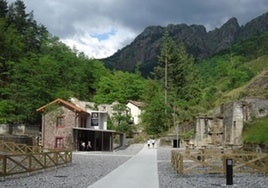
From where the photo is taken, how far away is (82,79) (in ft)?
283

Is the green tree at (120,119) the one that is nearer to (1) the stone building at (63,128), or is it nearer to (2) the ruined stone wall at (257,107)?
(1) the stone building at (63,128)

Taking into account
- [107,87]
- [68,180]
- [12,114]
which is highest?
[107,87]

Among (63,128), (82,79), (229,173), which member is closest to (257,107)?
(63,128)

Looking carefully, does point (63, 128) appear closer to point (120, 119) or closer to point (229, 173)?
point (120, 119)

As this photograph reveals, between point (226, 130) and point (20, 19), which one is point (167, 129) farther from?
point (20, 19)

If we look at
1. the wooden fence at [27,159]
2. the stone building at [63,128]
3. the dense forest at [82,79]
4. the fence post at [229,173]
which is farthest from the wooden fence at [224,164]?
the dense forest at [82,79]

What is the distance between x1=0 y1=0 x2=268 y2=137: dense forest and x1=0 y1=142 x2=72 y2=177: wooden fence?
1997 cm

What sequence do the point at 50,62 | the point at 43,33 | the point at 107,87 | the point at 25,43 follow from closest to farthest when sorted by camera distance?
the point at 50,62 < the point at 25,43 < the point at 43,33 < the point at 107,87

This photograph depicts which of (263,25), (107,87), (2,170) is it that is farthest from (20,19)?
(263,25)

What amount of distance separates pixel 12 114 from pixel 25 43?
2054 cm

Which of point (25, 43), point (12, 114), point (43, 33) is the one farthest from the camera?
point (43, 33)

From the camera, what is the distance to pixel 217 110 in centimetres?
5956

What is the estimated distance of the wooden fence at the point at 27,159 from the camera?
61.1ft

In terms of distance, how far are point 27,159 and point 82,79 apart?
61.4 m
